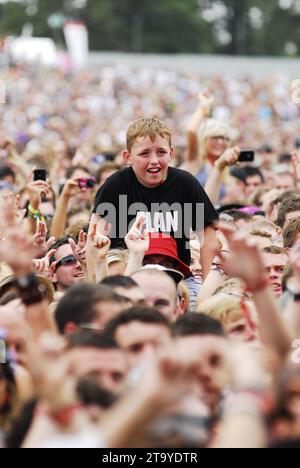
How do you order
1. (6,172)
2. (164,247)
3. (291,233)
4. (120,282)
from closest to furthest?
(120,282), (164,247), (291,233), (6,172)

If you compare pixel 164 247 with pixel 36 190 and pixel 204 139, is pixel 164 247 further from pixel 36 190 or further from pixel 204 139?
pixel 204 139

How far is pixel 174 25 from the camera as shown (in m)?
92.9

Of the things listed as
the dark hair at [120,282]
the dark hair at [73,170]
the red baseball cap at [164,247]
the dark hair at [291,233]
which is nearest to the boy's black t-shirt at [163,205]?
the red baseball cap at [164,247]

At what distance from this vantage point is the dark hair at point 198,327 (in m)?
6.11

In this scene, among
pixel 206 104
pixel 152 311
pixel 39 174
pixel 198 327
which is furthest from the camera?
pixel 206 104

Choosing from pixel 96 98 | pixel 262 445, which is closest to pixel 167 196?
pixel 262 445

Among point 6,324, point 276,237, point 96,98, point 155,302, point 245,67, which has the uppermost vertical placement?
point 245,67

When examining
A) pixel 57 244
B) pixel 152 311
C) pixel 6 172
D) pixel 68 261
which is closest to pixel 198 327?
pixel 152 311

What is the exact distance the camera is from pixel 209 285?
869 centimetres

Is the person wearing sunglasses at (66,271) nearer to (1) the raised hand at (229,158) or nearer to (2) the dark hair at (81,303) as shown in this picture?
(1) the raised hand at (229,158)

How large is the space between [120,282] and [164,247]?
4.95 ft

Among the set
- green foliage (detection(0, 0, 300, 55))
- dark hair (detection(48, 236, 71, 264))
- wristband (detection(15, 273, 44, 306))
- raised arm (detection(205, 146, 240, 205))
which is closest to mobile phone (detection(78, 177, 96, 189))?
raised arm (detection(205, 146, 240, 205))

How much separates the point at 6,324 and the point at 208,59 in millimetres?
56381

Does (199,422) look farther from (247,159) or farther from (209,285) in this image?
(247,159)
